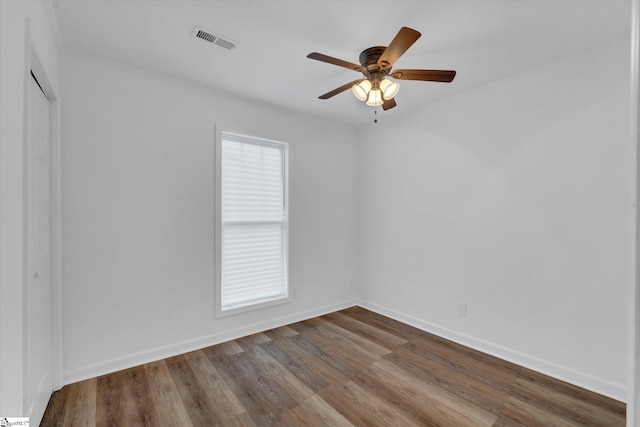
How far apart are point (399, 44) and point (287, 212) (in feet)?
7.46

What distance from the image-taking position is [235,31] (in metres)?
2.05

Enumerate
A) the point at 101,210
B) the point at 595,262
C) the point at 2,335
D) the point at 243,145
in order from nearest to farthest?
the point at 2,335
the point at 595,262
the point at 101,210
the point at 243,145

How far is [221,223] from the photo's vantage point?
3.05 metres

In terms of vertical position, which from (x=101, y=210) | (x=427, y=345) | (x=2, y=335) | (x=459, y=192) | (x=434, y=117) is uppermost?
(x=434, y=117)

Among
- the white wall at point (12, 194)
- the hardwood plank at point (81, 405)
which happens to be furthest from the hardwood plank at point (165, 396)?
the white wall at point (12, 194)

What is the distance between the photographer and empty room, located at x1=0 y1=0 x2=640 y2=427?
1.86 meters

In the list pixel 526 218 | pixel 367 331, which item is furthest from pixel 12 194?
pixel 526 218

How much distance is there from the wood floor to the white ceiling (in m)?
2.60

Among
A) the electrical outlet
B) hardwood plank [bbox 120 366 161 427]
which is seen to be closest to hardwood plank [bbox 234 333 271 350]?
hardwood plank [bbox 120 366 161 427]

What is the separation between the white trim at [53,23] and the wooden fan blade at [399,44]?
2.03 m

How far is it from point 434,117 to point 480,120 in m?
0.51

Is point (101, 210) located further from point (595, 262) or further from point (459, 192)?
point (595, 262)

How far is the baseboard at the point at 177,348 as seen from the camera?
2328 mm

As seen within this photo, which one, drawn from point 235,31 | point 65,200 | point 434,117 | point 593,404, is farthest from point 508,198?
point 65,200
